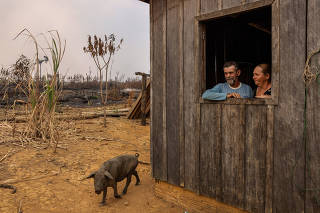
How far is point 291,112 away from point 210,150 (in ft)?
3.69

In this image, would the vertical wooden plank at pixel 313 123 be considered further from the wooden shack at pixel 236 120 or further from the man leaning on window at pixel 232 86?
the man leaning on window at pixel 232 86

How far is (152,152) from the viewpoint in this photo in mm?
3994

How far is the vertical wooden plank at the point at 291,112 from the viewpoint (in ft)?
7.75

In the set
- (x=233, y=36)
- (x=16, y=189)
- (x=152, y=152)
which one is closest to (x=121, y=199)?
(x=152, y=152)

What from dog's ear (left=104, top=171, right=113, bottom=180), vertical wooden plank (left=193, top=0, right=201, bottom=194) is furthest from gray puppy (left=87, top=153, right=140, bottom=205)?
vertical wooden plank (left=193, top=0, right=201, bottom=194)

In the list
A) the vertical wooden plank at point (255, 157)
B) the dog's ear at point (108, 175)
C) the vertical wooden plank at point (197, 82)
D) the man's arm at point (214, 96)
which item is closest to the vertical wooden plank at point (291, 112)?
the vertical wooden plank at point (255, 157)

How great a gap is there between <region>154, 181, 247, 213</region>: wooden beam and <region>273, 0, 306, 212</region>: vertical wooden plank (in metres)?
0.75

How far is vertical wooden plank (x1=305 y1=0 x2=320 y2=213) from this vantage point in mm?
2258

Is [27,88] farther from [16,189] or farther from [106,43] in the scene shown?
[106,43]

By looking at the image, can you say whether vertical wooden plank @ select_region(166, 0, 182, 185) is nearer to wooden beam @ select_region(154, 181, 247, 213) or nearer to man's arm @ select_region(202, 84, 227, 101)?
Result: wooden beam @ select_region(154, 181, 247, 213)

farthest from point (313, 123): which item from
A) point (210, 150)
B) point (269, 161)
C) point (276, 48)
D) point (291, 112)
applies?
point (210, 150)

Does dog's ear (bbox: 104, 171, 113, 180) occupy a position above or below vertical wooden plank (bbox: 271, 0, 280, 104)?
below

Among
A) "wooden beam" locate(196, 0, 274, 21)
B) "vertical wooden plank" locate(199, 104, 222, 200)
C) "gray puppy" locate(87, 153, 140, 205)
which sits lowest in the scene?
"gray puppy" locate(87, 153, 140, 205)

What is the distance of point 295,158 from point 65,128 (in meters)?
6.98
